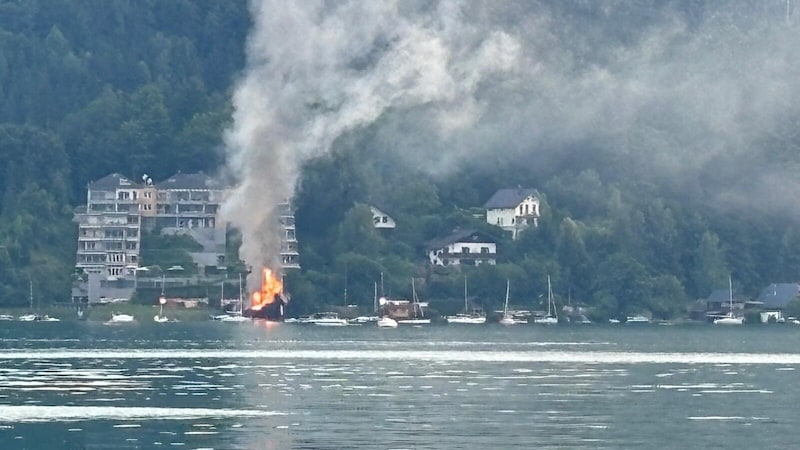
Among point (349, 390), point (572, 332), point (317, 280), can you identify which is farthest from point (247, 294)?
point (349, 390)

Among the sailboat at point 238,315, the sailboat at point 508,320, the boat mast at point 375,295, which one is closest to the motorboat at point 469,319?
the sailboat at point 508,320

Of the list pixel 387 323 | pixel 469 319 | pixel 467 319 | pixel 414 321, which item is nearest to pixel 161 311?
pixel 387 323

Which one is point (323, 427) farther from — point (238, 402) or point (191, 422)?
point (238, 402)

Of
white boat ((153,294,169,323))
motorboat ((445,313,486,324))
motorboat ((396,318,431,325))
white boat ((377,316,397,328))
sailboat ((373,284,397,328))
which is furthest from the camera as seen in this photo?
motorboat ((445,313,486,324))

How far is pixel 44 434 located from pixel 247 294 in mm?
130528

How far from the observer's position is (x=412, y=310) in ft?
652

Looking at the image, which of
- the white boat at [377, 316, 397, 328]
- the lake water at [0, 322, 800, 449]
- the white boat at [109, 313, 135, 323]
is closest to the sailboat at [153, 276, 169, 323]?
the white boat at [109, 313, 135, 323]

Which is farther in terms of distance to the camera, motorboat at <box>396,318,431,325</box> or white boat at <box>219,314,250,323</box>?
motorboat at <box>396,318,431,325</box>

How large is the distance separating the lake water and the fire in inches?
2010

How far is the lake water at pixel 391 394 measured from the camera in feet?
224

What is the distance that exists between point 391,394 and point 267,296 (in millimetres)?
112850

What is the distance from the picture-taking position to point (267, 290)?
197 meters

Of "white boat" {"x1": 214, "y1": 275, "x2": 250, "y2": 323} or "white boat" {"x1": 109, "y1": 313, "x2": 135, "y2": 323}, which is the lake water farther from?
"white boat" {"x1": 214, "y1": 275, "x2": 250, "y2": 323}

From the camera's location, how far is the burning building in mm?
196875
